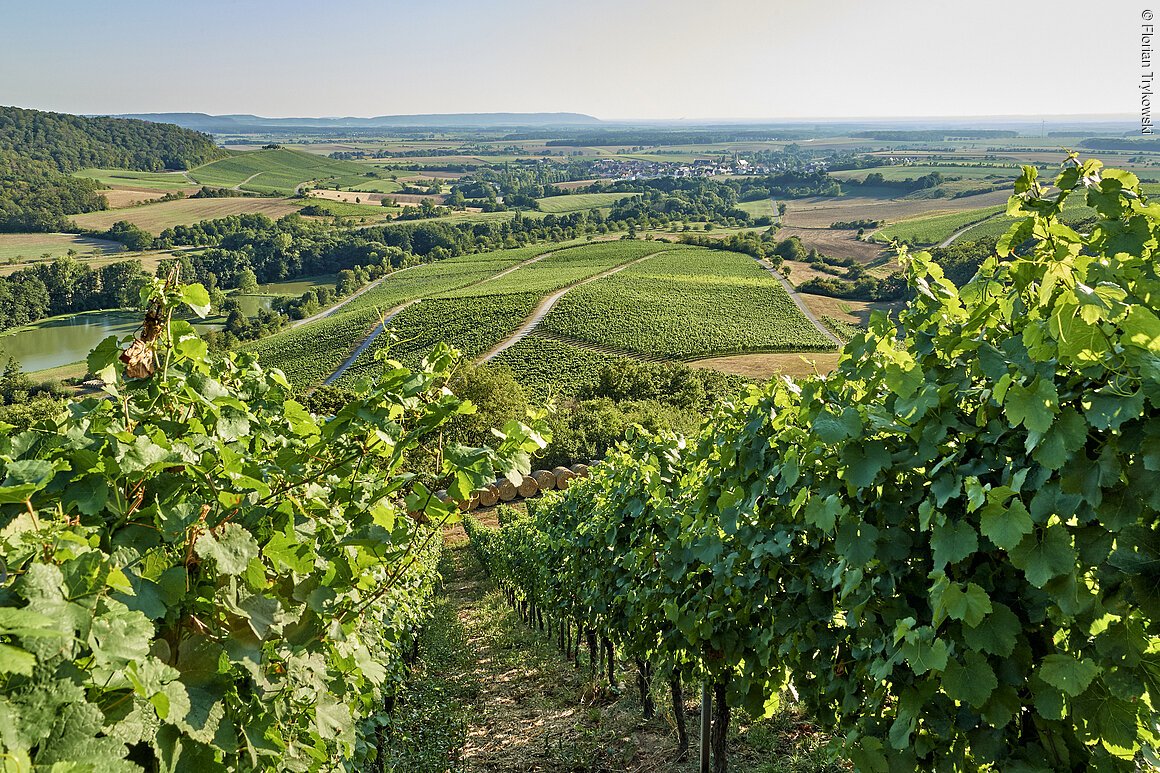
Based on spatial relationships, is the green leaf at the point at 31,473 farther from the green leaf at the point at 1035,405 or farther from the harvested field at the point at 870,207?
the harvested field at the point at 870,207

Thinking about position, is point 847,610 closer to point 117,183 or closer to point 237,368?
point 237,368

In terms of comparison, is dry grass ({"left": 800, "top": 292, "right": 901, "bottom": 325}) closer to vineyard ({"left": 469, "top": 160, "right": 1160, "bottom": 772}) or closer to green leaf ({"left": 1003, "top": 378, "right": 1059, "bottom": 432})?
vineyard ({"left": 469, "top": 160, "right": 1160, "bottom": 772})

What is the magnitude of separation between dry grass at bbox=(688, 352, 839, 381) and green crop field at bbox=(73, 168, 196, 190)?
459 feet

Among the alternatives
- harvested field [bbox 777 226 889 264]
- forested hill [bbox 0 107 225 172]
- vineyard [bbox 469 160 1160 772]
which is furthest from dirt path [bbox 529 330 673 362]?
forested hill [bbox 0 107 225 172]

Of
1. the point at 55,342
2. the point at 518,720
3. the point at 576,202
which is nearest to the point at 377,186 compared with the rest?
the point at 576,202

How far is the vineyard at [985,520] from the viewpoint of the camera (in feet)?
5.87

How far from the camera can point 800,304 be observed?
70188 mm

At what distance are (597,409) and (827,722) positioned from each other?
36554mm

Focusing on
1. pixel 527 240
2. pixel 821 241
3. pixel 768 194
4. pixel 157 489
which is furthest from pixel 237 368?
pixel 768 194

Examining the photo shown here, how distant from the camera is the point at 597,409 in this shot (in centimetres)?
3978

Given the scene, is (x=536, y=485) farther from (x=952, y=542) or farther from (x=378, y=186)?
(x=378, y=186)

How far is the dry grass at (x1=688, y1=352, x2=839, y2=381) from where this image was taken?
50344mm

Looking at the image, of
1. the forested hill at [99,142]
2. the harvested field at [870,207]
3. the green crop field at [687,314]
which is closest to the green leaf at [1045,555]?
the green crop field at [687,314]

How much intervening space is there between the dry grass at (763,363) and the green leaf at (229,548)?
48.1m
